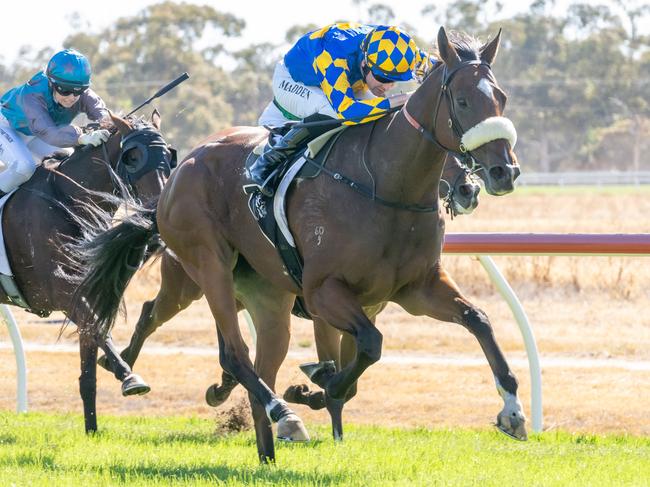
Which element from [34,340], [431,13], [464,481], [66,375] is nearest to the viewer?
[464,481]

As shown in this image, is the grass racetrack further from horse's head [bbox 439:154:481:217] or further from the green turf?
horse's head [bbox 439:154:481:217]

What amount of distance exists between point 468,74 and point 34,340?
7082mm

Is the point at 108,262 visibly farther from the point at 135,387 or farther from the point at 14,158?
the point at 14,158

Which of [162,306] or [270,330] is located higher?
[270,330]

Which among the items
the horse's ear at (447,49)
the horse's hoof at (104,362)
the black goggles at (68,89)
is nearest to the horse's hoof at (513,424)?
the horse's ear at (447,49)

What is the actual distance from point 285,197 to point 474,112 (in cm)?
115

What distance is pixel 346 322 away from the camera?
516 cm

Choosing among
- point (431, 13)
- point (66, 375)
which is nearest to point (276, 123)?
point (66, 375)

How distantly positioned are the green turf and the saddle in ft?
2.93

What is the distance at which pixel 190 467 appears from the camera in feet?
17.4

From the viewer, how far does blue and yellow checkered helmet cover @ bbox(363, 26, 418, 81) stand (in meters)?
5.49

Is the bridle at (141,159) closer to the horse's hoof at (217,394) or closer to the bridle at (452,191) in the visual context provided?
the horse's hoof at (217,394)

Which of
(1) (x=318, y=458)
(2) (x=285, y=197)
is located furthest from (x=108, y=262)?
(1) (x=318, y=458)

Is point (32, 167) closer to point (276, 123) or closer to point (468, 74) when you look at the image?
point (276, 123)
